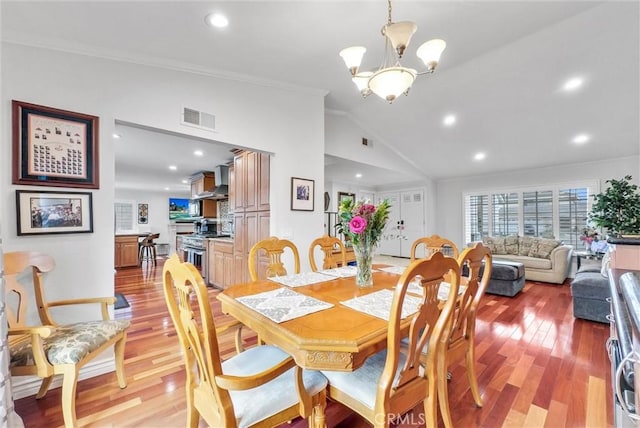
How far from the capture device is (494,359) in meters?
2.30

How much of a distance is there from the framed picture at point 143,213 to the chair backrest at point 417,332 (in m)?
10.9

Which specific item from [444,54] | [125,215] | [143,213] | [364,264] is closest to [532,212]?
[444,54]

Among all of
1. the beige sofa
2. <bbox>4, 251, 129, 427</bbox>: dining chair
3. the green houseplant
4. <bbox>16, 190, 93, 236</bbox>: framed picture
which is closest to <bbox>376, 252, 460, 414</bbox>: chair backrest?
<bbox>4, 251, 129, 427</bbox>: dining chair

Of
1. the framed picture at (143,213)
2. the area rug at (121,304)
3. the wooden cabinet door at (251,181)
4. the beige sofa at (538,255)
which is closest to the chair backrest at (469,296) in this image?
the wooden cabinet door at (251,181)

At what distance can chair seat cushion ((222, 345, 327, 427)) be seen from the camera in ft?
3.50

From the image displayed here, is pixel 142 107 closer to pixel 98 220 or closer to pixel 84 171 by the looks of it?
pixel 84 171

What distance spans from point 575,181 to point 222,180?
7.45m

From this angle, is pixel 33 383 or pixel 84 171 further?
pixel 84 171

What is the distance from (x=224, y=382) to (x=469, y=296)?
4.41 feet

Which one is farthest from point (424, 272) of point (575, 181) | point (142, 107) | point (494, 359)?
point (575, 181)

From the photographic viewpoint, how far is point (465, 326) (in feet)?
5.52

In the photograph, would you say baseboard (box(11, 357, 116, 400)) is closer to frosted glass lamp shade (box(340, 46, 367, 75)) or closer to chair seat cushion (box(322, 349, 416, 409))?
chair seat cushion (box(322, 349, 416, 409))

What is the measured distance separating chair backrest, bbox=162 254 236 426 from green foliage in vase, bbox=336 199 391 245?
40.1 inches

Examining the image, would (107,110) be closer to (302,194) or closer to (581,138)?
(302,194)
